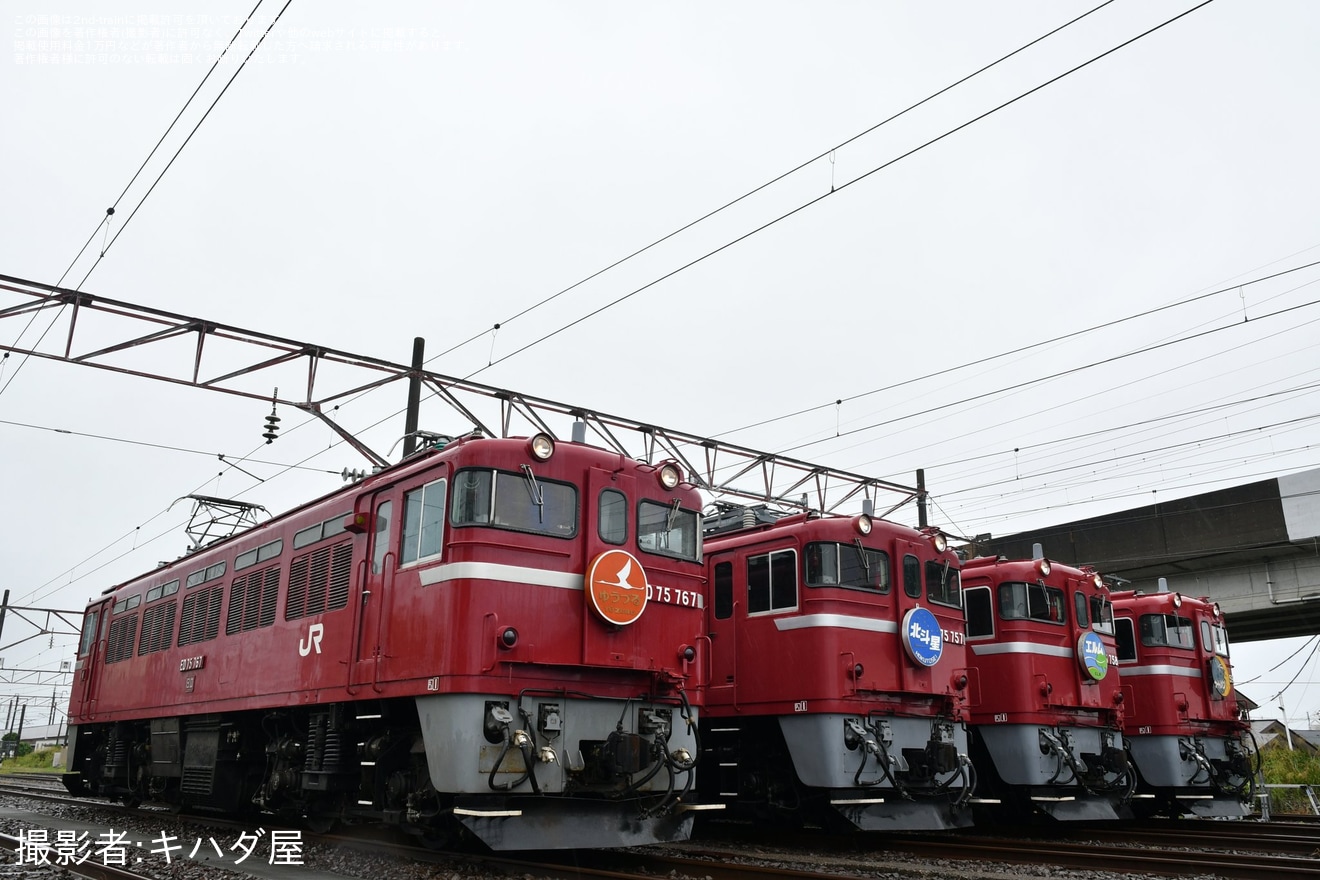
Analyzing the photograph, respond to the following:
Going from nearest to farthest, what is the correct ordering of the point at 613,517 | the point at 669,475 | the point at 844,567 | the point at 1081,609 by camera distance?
the point at 613,517
the point at 669,475
the point at 844,567
the point at 1081,609

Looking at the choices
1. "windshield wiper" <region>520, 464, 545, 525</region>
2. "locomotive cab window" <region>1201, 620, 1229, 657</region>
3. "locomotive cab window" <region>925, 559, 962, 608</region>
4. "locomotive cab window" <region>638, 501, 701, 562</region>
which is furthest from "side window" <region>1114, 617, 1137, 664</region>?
"windshield wiper" <region>520, 464, 545, 525</region>

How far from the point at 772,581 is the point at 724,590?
1024 mm

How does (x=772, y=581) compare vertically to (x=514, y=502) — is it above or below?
below

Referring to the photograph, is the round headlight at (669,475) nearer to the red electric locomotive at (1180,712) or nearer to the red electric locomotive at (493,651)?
the red electric locomotive at (493,651)

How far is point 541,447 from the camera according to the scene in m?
10.2

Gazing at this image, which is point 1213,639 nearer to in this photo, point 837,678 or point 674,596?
point 837,678

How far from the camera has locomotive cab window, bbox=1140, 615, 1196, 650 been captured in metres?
18.6

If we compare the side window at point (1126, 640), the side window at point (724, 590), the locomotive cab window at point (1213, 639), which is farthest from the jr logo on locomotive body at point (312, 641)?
the locomotive cab window at point (1213, 639)

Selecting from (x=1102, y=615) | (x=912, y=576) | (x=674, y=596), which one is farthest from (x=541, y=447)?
(x=1102, y=615)

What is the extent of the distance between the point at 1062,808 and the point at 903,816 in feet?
13.7

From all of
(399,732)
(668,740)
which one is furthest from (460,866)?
(668,740)

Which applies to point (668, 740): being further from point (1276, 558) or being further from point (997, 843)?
point (1276, 558)

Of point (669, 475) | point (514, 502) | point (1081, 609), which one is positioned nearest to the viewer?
point (514, 502)

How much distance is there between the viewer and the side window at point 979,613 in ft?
53.1
